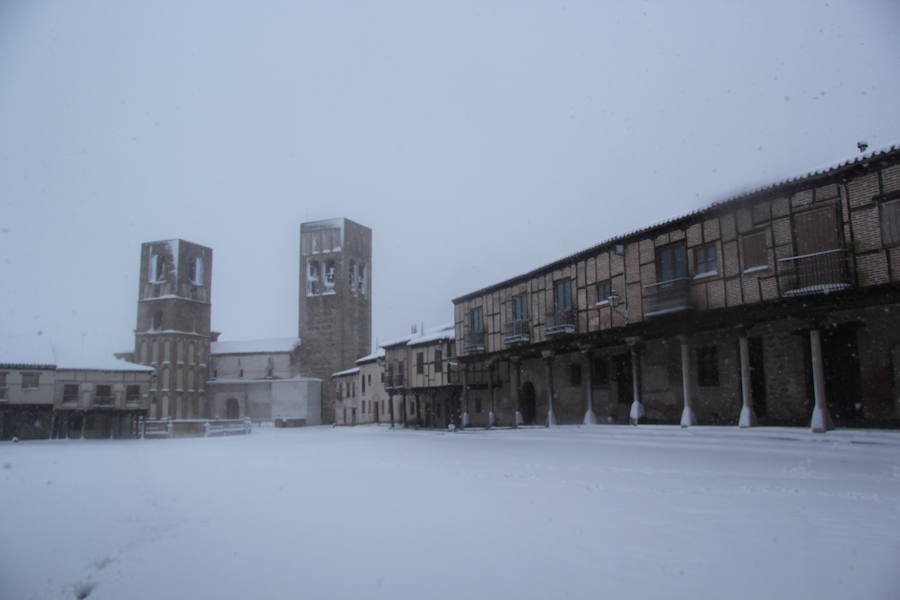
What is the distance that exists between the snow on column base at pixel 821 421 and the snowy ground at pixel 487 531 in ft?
9.42

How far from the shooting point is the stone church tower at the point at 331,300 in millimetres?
66250

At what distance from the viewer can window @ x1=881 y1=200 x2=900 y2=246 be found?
48.3ft

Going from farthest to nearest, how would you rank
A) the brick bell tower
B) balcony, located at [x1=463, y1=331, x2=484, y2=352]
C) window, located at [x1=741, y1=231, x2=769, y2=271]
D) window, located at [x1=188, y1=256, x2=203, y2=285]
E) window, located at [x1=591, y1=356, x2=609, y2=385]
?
window, located at [x1=188, y1=256, x2=203, y2=285], the brick bell tower, balcony, located at [x1=463, y1=331, x2=484, y2=352], window, located at [x1=591, y1=356, x2=609, y2=385], window, located at [x1=741, y1=231, x2=769, y2=271]

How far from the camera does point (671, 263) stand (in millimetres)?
20531

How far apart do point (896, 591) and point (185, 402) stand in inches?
2488

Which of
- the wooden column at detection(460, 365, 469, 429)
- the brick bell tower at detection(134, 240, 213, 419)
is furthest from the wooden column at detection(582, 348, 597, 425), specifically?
the brick bell tower at detection(134, 240, 213, 419)

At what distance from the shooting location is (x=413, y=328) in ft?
176

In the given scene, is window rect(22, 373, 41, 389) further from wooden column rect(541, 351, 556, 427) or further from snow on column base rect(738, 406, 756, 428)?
snow on column base rect(738, 406, 756, 428)

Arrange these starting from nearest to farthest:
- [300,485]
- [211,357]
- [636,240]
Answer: [300,485] < [636,240] < [211,357]

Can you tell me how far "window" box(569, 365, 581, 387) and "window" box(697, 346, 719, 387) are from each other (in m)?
6.08

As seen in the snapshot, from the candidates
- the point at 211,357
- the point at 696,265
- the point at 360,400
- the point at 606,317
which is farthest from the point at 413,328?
the point at 696,265

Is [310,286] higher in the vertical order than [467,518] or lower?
higher

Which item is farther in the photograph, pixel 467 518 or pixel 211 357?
pixel 211 357

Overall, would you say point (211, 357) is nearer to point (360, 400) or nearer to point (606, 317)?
point (360, 400)
